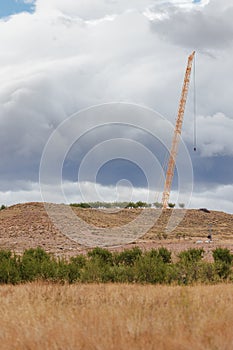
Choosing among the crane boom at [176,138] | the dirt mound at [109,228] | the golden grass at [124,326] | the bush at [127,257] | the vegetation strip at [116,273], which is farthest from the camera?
the crane boom at [176,138]

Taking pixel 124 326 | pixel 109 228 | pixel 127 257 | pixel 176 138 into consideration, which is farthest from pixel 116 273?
pixel 176 138

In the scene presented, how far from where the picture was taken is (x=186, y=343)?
8.31m

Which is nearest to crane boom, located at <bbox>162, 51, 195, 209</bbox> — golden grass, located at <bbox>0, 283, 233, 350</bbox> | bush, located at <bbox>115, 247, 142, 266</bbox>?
bush, located at <bbox>115, 247, 142, 266</bbox>

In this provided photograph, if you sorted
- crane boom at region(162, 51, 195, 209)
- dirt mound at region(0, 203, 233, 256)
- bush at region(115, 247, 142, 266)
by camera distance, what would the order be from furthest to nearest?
1. crane boom at region(162, 51, 195, 209)
2. dirt mound at region(0, 203, 233, 256)
3. bush at region(115, 247, 142, 266)

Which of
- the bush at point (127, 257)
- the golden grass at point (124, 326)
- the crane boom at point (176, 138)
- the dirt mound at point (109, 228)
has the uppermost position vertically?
the crane boom at point (176, 138)

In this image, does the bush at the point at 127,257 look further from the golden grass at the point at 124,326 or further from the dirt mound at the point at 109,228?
the golden grass at the point at 124,326

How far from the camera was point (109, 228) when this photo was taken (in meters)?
75.1

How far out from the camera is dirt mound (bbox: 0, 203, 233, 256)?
5444 centimetres

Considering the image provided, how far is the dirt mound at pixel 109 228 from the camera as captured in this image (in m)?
54.4

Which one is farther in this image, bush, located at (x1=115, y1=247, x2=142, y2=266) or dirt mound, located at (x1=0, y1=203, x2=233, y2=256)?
dirt mound, located at (x1=0, y1=203, x2=233, y2=256)

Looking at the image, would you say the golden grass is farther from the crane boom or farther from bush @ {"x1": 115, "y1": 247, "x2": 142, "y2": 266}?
the crane boom

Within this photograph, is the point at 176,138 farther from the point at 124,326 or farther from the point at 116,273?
the point at 124,326

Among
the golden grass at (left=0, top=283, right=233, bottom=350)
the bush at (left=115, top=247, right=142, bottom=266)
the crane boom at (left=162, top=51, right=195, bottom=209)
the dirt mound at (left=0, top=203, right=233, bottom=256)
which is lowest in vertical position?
the golden grass at (left=0, top=283, right=233, bottom=350)

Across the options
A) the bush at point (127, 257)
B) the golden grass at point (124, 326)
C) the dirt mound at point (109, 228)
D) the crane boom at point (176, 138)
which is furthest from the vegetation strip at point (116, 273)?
the crane boom at point (176, 138)
